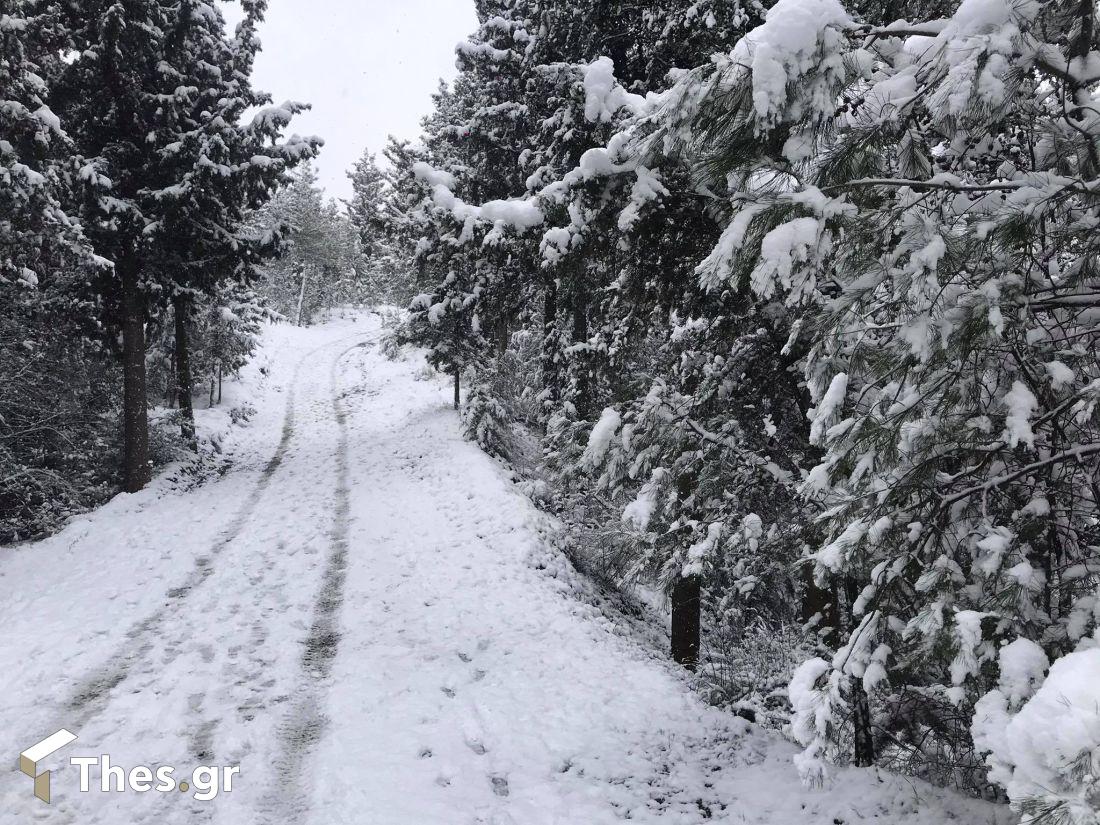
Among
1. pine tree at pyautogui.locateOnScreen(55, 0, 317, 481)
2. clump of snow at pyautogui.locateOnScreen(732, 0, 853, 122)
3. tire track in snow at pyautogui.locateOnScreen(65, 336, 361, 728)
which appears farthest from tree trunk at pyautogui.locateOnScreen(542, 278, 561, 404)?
clump of snow at pyautogui.locateOnScreen(732, 0, 853, 122)

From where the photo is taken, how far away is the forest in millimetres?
3047

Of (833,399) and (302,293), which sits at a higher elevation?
(302,293)

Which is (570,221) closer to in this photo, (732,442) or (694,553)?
(732,442)

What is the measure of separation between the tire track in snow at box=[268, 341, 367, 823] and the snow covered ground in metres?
0.03

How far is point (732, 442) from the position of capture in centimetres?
639

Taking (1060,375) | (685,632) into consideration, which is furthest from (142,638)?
(1060,375)

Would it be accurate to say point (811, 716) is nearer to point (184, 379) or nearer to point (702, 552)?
point (702, 552)

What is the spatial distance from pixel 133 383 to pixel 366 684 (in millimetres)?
11262

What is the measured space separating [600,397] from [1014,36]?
1058 centimetres

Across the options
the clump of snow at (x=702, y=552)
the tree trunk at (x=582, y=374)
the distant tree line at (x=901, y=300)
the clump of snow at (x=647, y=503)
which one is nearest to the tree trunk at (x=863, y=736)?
the distant tree line at (x=901, y=300)

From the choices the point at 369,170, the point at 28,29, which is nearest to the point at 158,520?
the point at 28,29

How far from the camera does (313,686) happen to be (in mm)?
7293

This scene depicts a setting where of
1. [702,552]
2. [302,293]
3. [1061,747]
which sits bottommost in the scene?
[702,552]

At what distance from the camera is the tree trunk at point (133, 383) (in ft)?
48.2
